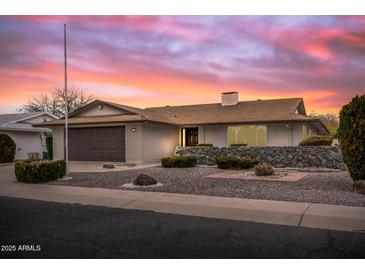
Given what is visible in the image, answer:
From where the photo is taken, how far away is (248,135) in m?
23.6

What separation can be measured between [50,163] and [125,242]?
353 inches

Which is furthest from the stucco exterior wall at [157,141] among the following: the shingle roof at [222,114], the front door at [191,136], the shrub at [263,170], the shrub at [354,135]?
the shrub at [354,135]

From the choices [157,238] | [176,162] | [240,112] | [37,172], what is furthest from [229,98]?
[157,238]

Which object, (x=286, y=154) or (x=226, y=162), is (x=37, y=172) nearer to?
(x=226, y=162)

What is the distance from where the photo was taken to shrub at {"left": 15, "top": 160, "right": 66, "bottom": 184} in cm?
1257

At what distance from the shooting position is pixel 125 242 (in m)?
5.24

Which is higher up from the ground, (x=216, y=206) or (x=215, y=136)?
(x=215, y=136)

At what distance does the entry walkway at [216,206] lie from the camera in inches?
263

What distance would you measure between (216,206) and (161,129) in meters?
16.2

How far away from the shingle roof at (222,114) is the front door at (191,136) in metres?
1.05

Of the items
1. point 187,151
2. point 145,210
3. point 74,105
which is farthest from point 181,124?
point 74,105

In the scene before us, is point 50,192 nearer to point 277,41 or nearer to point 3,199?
point 3,199

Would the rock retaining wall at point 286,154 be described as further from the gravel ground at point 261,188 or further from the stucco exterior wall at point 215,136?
the gravel ground at point 261,188

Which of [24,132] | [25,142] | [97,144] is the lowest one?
[97,144]
